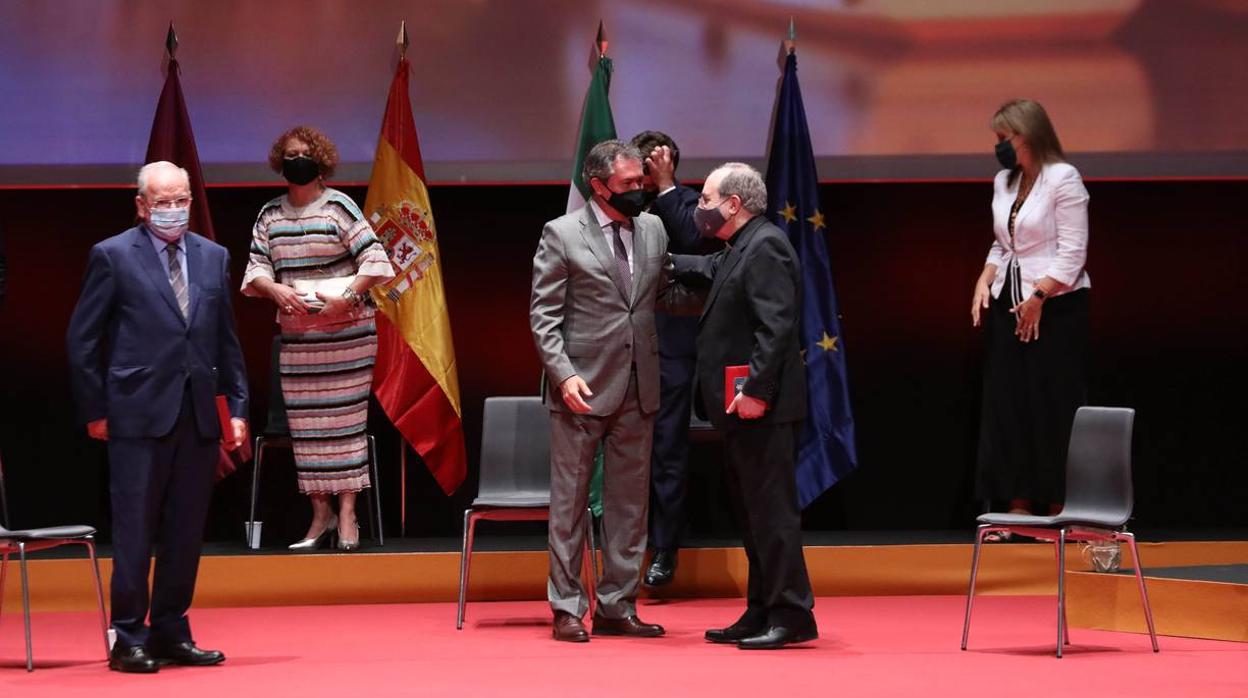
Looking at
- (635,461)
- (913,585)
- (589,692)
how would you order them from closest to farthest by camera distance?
1. (589,692)
2. (635,461)
3. (913,585)

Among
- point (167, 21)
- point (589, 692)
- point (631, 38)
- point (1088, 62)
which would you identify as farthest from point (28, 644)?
point (1088, 62)

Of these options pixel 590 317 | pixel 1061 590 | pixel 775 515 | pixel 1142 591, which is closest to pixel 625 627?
pixel 775 515

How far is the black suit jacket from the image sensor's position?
4.88 meters

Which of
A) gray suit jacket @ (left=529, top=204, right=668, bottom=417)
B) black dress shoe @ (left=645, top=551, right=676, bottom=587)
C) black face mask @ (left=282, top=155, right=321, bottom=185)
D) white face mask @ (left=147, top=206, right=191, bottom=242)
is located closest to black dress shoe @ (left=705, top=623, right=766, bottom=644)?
gray suit jacket @ (left=529, top=204, right=668, bottom=417)

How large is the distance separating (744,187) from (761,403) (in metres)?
0.73

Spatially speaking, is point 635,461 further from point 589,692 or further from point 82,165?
point 82,165

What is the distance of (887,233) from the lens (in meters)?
7.30

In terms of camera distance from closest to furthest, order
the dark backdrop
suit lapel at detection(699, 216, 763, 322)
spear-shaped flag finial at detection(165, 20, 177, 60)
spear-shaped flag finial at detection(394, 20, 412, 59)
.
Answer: suit lapel at detection(699, 216, 763, 322) < spear-shaped flag finial at detection(165, 20, 177, 60) < spear-shaped flag finial at detection(394, 20, 412, 59) < the dark backdrop

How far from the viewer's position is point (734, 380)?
494 cm

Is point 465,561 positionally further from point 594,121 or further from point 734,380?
point 594,121

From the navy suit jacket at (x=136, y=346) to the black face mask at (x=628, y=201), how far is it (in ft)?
4.45

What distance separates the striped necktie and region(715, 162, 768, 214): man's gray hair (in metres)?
1.68

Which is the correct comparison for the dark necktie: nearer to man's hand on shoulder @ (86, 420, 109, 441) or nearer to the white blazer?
man's hand on shoulder @ (86, 420, 109, 441)

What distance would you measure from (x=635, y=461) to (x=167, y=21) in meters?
3.06
